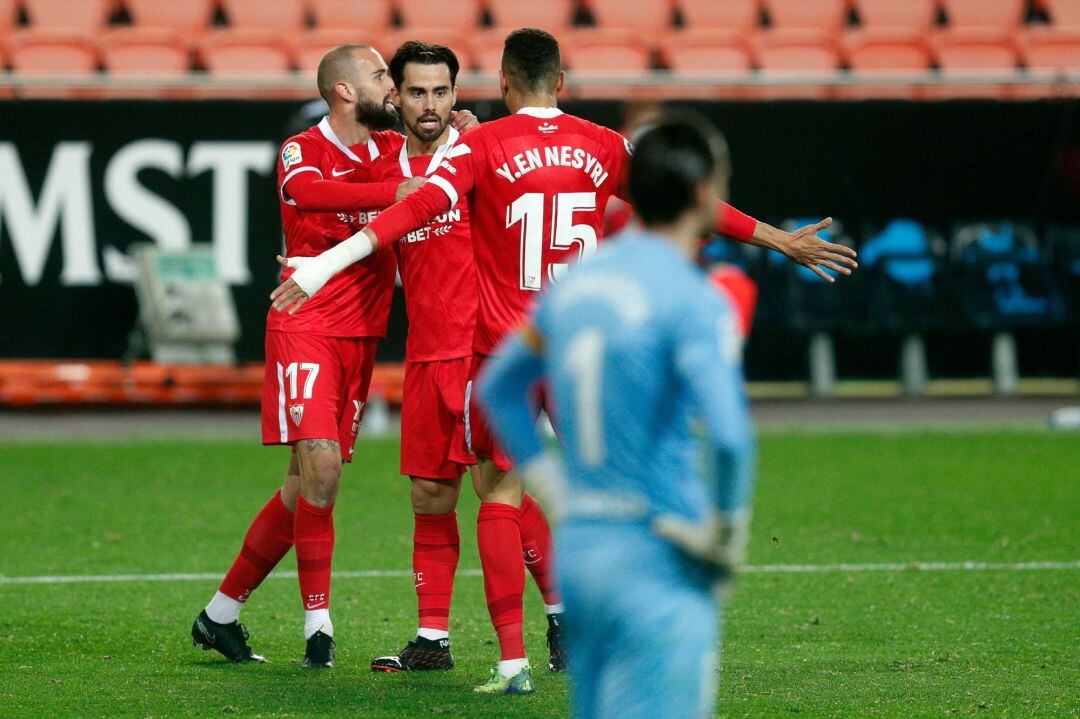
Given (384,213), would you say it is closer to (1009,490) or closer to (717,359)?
(717,359)

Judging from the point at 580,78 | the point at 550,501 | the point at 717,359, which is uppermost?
the point at 580,78

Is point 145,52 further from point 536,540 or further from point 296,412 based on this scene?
point 536,540

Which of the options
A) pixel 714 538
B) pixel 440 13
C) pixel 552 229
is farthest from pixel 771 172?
pixel 714 538

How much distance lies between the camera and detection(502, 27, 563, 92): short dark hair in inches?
226

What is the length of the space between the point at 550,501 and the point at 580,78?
1056cm

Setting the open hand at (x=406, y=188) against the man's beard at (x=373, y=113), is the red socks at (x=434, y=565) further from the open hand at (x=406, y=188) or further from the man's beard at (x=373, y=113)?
the man's beard at (x=373, y=113)

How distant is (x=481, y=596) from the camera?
7.78 m

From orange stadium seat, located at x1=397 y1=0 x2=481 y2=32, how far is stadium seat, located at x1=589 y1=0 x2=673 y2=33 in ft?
4.28

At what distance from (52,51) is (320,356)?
34.9 feet

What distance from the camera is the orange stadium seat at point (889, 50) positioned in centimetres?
1616

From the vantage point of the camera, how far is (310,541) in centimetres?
629

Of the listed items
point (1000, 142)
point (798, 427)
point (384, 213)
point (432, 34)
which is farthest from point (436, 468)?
point (432, 34)

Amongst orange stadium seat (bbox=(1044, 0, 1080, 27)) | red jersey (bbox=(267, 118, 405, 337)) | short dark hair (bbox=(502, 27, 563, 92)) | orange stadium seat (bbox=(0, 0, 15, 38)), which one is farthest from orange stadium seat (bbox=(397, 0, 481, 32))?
short dark hair (bbox=(502, 27, 563, 92))

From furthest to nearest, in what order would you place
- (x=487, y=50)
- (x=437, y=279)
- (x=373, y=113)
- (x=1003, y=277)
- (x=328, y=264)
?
(x=487, y=50) < (x=1003, y=277) < (x=373, y=113) < (x=437, y=279) < (x=328, y=264)
